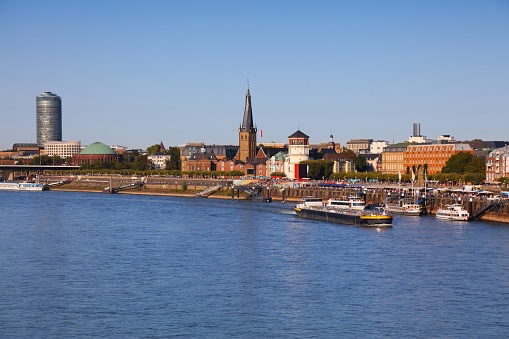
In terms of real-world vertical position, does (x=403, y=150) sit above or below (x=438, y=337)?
above

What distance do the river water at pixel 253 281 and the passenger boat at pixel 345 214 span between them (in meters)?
1.46

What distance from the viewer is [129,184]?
132 meters

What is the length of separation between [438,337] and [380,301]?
16.1 ft

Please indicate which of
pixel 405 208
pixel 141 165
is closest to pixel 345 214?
pixel 405 208

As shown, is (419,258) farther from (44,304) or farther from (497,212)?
(497,212)

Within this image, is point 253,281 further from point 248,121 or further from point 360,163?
point 248,121

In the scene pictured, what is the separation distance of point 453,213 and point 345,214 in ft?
24.5

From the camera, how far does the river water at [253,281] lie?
101ft

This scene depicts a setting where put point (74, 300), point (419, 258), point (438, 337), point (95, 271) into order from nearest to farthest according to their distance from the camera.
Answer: point (438, 337), point (74, 300), point (95, 271), point (419, 258)

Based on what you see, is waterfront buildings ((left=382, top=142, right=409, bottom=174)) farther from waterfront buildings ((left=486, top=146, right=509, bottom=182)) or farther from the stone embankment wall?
the stone embankment wall

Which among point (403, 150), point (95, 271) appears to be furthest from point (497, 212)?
point (403, 150)

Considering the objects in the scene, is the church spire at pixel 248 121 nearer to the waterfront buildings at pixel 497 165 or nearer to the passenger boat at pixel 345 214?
the waterfront buildings at pixel 497 165

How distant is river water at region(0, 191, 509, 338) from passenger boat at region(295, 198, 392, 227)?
1.46 m

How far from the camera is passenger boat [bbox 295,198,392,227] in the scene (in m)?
62.3
